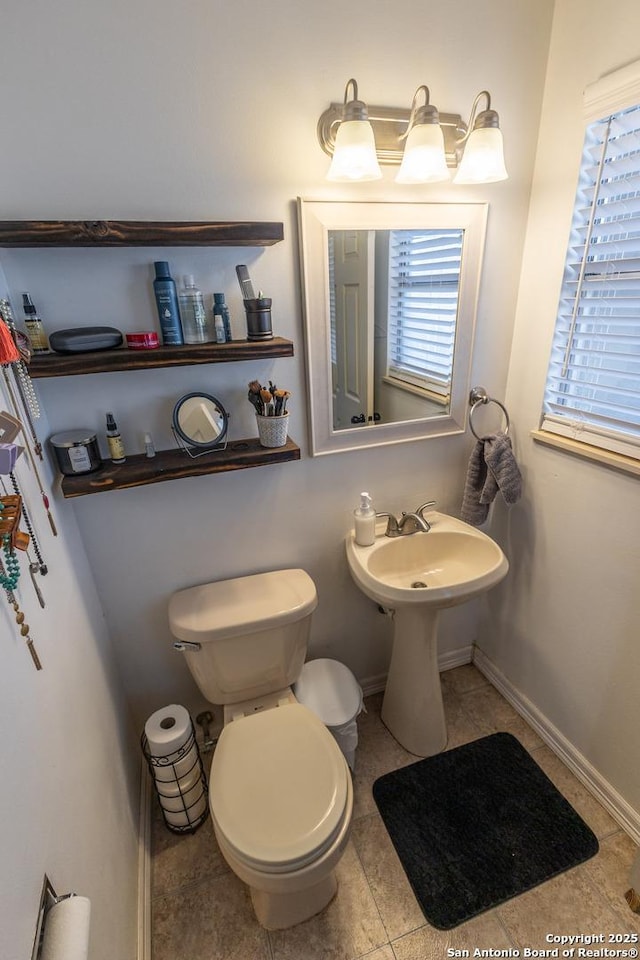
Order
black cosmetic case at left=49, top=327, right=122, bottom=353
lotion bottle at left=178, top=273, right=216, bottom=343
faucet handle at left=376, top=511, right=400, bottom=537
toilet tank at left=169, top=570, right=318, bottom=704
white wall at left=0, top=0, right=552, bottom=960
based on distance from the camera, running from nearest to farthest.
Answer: white wall at left=0, top=0, right=552, bottom=960, black cosmetic case at left=49, top=327, right=122, bottom=353, lotion bottle at left=178, top=273, right=216, bottom=343, toilet tank at left=169, top=570, right=318, bottom=704, faucet handle at left=376, top=511, right=400, bottom=537

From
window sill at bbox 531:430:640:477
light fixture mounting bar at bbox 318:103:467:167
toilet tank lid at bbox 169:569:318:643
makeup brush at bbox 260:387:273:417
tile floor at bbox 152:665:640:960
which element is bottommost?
tile floor at bbox 152:665:640:960

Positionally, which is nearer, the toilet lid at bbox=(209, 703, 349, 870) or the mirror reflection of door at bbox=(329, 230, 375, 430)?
the toilet lid at bbox=(209, 703, 349, 870)

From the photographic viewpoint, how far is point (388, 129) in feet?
3.84

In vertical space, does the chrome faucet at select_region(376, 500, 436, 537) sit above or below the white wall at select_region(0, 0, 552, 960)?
below

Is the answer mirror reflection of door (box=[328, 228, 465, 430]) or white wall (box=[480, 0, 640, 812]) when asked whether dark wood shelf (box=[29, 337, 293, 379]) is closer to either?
mirror reflection of door (box=[328, 228, 465, 430])

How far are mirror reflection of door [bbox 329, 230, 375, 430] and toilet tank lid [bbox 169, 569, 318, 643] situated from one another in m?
0.55

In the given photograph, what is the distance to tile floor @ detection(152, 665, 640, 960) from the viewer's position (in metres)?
1.20

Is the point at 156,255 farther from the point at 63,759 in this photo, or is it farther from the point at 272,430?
the point at 63,759

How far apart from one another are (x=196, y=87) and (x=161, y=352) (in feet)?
2.01

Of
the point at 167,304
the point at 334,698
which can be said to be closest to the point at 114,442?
the point at 167,304

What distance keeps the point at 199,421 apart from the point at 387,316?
2.21 feet

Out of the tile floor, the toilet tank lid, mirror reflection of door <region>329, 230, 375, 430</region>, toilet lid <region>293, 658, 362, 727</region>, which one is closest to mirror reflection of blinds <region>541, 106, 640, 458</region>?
mirror reflection of door <region>329, 230, 375, 430</region>

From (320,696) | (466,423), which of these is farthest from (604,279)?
(320,696)

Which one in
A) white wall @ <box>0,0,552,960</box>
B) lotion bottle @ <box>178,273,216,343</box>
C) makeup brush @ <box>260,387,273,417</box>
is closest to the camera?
white wall @ <box>0,0,552,960</box>
